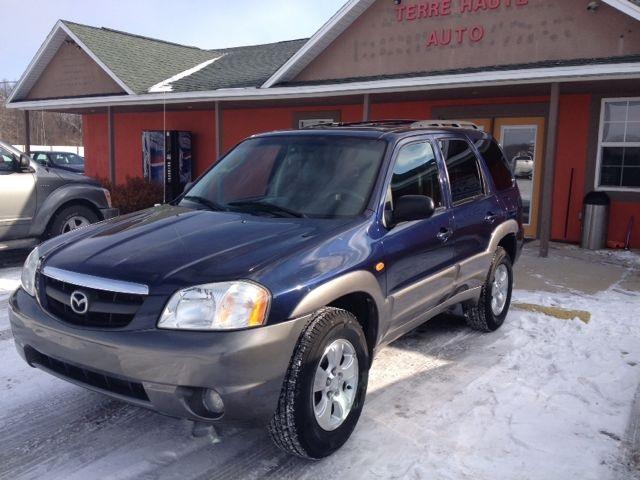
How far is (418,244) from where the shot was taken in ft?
12.9

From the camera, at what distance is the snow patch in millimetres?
14541

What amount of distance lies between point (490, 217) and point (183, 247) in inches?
117

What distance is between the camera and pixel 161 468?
3080 millimetres

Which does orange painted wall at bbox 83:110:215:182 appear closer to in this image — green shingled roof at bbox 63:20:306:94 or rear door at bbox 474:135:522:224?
green shingled roof at bbox 63:20:306:94

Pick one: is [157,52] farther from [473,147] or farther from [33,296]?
[33,296]

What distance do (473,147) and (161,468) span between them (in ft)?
12.0

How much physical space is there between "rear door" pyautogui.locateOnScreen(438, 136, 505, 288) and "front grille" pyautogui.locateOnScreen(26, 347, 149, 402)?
261cm

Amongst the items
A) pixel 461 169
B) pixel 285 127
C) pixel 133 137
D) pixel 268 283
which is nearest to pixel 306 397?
pixel 268 283

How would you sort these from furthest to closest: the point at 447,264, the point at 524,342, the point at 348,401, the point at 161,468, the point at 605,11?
the point at 605,11, the point at 524,342, the point at 447,264, the point at 348,401, the point at 161,468

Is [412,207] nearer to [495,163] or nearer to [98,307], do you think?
[98,307]

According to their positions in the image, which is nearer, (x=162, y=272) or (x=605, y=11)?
(x=162, y=272)

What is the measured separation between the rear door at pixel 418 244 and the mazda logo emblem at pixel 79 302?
172cm

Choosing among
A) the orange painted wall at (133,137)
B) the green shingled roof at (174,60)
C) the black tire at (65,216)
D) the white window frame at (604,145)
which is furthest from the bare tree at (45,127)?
the white window frame at (604,145)

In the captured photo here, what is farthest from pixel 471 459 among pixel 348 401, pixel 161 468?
pixel 161 468
